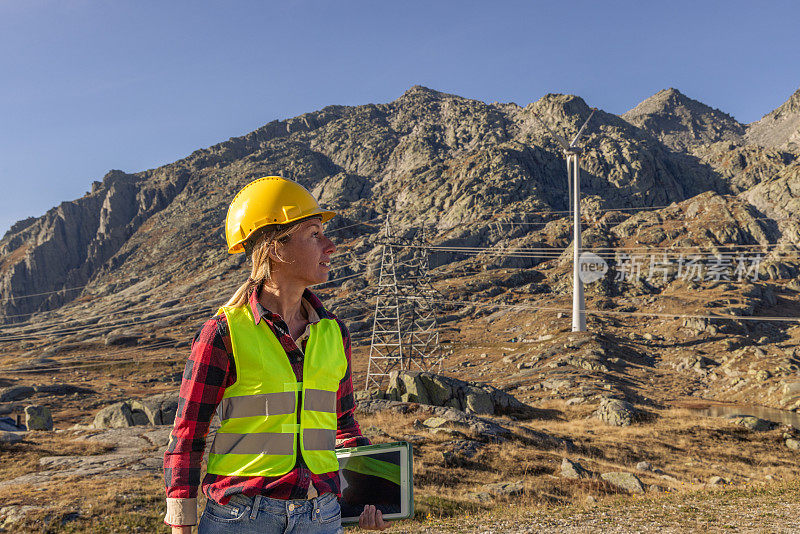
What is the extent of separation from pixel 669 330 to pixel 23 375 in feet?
331

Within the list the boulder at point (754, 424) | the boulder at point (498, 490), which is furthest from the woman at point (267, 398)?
the boulder at point (754, 424)

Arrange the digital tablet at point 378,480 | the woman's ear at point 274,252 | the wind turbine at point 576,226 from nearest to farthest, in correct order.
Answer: the woman's ear at point 274,252, the digital tablet at point 378,480, the wind turbine at point 576,226

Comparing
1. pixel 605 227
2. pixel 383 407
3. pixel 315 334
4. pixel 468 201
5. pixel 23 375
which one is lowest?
pixel 23 375

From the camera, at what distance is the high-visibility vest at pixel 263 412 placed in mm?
2682

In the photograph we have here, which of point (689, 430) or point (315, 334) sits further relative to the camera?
point (689, 430)

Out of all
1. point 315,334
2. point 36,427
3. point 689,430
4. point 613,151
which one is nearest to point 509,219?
point 613,151

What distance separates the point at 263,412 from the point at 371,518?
3.43 feet

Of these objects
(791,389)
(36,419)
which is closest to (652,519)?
(36,419)

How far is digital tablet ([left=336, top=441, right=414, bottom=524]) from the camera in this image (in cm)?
321

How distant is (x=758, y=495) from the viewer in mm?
15492

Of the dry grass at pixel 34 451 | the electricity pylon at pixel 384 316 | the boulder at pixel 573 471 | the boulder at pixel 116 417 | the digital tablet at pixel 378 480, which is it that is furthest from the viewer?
the electricity pylon at pixel 384 316

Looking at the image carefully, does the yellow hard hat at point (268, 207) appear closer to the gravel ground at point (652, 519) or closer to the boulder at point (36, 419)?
the gravel ground at point (652, 519)

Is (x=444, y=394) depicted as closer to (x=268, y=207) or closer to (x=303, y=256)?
(x=303, y=256)

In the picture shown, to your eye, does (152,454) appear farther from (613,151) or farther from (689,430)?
(613,151)
